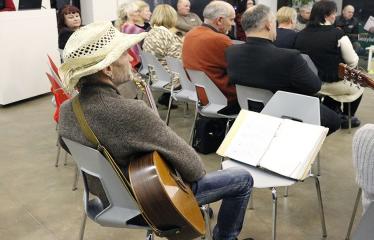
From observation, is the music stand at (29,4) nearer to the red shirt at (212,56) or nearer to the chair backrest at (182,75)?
the chair backrest at (182,75)

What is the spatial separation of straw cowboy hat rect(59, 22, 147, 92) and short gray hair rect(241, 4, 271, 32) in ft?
4.21

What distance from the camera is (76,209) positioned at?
108 inches

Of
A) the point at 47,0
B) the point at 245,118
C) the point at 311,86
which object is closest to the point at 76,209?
the point at 245,118

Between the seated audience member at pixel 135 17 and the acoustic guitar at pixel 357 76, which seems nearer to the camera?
the acoustic guitar at pixel 357 76

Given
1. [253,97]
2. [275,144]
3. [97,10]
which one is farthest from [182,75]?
[97,10]

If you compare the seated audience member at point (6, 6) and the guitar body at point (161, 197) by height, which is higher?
the guitar body at point (161, 197)

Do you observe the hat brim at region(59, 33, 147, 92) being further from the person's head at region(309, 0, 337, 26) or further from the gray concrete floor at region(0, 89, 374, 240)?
the person's head at region(309, 0, 337, 26)

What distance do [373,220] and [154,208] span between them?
28.3 inches

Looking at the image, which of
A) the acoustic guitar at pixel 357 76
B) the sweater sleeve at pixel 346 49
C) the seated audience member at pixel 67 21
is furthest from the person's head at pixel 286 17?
the seated audience member at pixel 67 21

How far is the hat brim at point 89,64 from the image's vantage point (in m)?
1.57

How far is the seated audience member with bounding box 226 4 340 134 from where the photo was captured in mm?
2598

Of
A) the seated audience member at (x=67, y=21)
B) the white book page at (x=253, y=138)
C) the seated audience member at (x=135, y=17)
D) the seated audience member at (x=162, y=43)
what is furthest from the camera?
the seated audience member at (x=135, y=17)

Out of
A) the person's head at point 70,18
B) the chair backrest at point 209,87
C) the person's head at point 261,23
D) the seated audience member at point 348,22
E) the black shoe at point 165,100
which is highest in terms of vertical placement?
the person's head at point 261,23

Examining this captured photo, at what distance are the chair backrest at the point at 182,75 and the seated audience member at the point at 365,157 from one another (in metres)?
2.01
